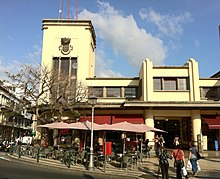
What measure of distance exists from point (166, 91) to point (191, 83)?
2666mm

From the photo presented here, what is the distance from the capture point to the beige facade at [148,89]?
26141 mm

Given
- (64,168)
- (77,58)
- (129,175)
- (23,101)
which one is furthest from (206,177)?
(77,58)

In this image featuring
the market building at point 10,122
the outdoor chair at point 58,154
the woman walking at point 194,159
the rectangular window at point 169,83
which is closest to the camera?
the woman walking at point 194,159

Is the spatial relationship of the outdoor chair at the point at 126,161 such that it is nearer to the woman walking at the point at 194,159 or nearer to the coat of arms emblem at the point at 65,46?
the woman walking at the point at 194,159

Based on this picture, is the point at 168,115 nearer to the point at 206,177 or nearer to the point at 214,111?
the point at 214,111

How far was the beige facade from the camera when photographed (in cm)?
2614

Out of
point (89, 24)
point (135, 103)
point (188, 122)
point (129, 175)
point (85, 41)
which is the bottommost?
point (129, 175)

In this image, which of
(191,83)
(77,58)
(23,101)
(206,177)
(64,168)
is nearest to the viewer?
(206,177)

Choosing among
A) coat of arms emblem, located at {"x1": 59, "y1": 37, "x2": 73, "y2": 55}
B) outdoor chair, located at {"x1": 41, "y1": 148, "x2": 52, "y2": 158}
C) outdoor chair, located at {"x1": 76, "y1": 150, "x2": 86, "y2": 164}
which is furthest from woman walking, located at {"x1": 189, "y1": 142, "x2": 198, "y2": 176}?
coat of arms emblem, located at {"x1": 59, "y1": 37, "x2": 73, "y2": 55}

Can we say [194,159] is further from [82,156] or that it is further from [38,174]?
[38,174]

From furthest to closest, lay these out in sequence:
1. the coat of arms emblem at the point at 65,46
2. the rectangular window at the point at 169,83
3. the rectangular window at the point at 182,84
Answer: the coat of arms emblem at the point at 65,46 < the rectangular window at the point at 169,83 < the rectangular window at the point at 182,84

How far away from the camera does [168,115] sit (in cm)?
2689

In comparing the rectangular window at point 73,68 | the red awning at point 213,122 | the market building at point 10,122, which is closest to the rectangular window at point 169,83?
the red awning at point 213,122

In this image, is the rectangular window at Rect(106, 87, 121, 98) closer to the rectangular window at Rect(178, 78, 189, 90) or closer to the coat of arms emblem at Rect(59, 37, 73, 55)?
the coat of arms emblem at Rect(59, 37, 73, 55)
